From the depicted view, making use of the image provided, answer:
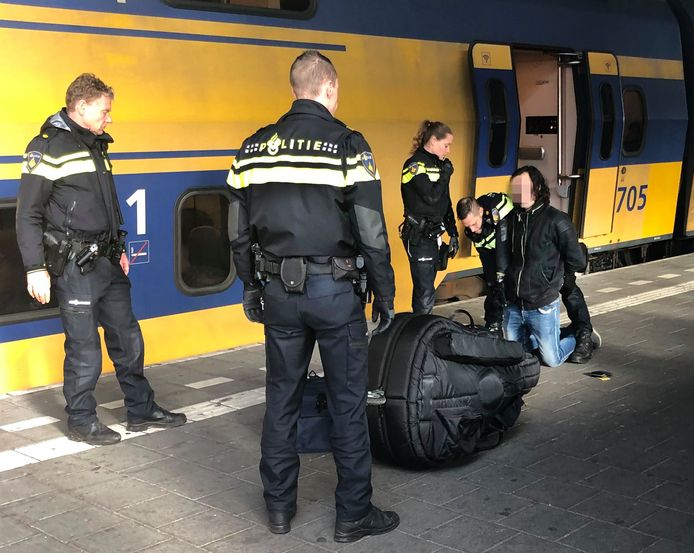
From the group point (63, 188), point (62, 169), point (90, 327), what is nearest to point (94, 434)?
point (90, 327)

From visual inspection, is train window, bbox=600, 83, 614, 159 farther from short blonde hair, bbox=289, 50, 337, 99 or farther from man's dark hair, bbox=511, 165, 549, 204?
short blonde hair, bbox=289, 50, 337, 99

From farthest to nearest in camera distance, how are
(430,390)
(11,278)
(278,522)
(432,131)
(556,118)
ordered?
1. (556,118)
2. (432,131)
3. (11,278)
4. (430,390)
5. (278,522)

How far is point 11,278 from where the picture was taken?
638cm

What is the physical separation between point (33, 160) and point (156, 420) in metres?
1.73

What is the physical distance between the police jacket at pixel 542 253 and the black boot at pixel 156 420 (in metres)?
2.64

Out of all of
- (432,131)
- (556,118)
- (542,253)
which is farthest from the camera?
(556,118)

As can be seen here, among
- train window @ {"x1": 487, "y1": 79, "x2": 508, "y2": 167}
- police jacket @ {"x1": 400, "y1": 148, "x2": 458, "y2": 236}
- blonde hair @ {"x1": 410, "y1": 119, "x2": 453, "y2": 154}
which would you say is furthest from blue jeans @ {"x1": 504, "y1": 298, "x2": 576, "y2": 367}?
train window @ {"x1": 487, "y1": 79, "x2": 508, "y2": 167}

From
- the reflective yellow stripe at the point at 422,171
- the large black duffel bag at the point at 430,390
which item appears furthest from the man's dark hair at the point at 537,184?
the large black duffel bag at the point at 430,390

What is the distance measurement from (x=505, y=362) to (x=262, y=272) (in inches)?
69.2

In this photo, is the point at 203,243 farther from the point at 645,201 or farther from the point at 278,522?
the point at 645,201

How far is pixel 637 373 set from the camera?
704 centimetres

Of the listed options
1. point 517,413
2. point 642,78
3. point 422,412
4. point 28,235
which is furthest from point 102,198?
point 642,78

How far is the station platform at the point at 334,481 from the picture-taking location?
4.27 meters

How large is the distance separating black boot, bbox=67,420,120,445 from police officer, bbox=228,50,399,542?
5.00 feet
